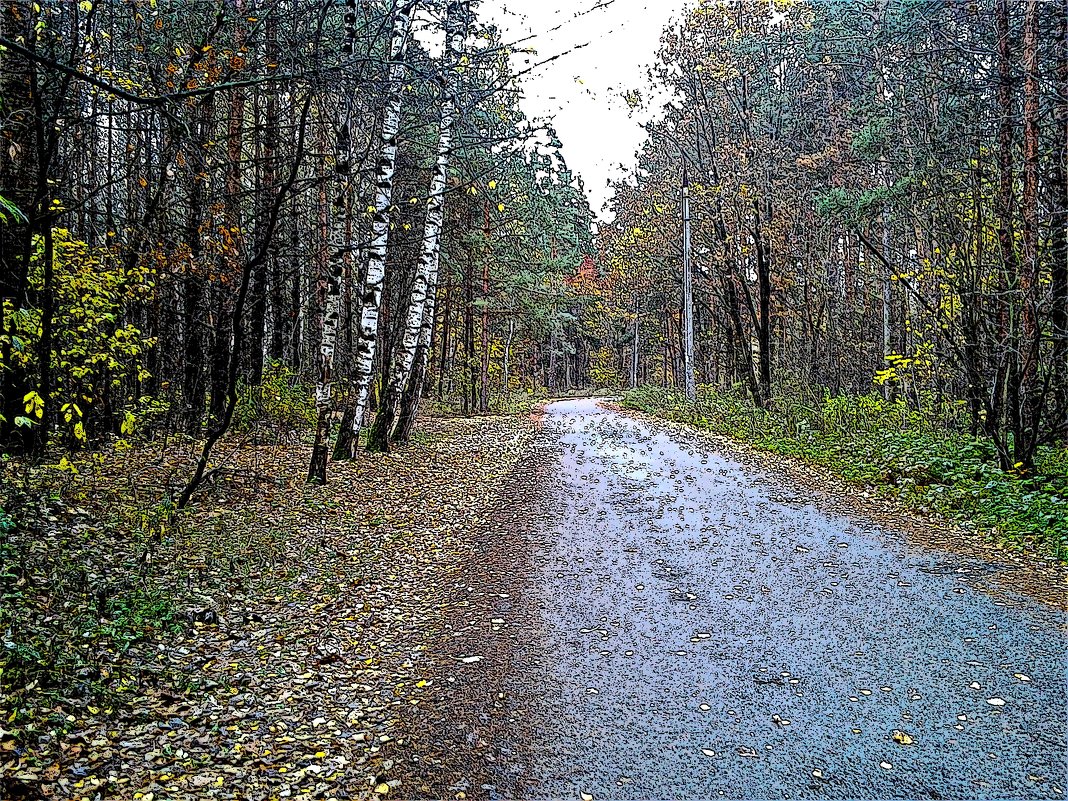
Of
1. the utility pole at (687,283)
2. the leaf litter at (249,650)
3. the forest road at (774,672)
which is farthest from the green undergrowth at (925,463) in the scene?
the utility pole at (687,283)

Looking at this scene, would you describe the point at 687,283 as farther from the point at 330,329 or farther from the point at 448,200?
the point at 330,329

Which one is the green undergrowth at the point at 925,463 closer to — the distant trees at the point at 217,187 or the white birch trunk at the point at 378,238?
the distant trees at the point at 217,187

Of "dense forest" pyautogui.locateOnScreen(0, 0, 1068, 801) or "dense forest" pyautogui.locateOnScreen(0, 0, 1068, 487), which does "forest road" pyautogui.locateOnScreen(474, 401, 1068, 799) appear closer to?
"dense forest" pyautogui.locateOnScreen(0, 0, 1068, 801)

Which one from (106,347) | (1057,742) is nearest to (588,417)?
(106,347)

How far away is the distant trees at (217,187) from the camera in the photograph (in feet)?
22.1

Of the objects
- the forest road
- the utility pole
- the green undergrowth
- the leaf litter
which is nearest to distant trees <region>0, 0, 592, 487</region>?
the leaf litter

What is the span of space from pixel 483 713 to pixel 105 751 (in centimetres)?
223

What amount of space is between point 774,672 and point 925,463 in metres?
7.18

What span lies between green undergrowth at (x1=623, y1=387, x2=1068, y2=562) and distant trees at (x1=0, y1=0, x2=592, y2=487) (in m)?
7.57

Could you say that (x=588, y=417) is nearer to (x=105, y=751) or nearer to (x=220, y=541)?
Answer: (x=220, y=541)

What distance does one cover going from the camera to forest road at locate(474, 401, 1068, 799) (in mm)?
3846

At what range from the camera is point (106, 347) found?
30.0ft

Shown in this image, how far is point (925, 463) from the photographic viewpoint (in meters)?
10.7

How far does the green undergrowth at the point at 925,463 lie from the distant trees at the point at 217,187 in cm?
757
